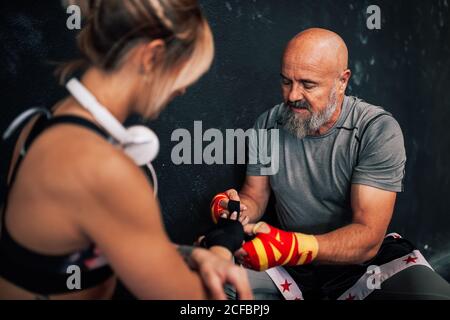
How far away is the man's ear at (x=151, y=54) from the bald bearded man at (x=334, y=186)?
688 mm

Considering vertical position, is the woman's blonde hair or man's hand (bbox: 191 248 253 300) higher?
the woman's blonde hair

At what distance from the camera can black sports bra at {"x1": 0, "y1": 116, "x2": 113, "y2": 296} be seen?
105 centimetres

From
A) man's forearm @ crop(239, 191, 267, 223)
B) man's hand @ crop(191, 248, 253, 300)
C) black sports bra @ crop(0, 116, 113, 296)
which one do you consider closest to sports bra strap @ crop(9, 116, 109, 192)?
black sports bra @ crop(0, 116, 113, 296)

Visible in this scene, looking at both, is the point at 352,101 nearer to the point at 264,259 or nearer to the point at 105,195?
the point at 264,259

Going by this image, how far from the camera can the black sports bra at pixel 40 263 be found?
41.3 inches

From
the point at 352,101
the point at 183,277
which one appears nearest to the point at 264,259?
the point at 183,277

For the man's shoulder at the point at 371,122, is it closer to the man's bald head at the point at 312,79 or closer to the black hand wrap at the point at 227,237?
the man's bald head at the point at 312,79

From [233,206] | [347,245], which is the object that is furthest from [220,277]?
[347,245]

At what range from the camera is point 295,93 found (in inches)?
71.2

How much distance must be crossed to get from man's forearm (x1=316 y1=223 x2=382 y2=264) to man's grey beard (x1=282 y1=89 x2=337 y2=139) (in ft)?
1.14

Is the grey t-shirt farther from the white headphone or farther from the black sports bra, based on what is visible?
the black sports bra

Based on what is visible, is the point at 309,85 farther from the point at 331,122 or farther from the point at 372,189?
the point at 372,189

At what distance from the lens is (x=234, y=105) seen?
6.97 ft

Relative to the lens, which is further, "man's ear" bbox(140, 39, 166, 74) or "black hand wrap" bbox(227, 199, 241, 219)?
"black hand wrap" bbox(227, 199, 241, 219)
